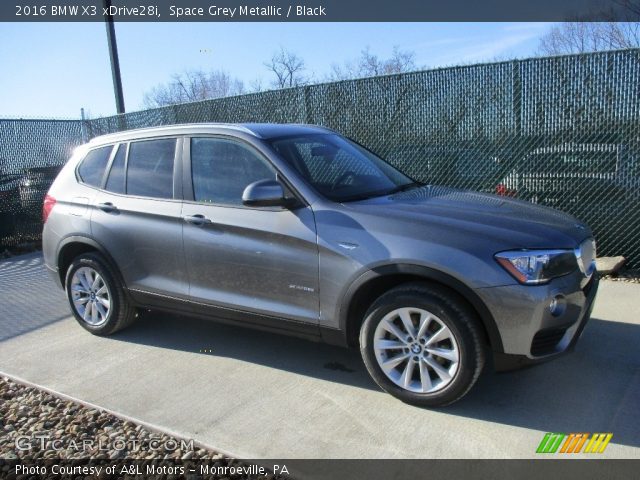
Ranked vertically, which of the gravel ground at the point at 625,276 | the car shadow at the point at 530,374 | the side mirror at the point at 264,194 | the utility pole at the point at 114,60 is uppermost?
the utility pole at the point at 114,60

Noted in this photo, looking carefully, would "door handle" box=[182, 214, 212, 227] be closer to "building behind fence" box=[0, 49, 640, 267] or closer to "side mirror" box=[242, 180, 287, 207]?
"side mirror" box=[242, 180, 287, 207]

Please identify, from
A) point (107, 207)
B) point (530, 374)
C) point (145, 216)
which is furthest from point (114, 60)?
point (530, 374)

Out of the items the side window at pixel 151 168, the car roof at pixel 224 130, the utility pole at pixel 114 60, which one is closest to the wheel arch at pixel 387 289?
the car roof at pixel 224 130

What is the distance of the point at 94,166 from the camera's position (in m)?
4.87

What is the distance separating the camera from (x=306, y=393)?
12.0ft

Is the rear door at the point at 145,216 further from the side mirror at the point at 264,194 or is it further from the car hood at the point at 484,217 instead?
the car hood at the point at 484,217

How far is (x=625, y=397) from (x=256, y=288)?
247cm

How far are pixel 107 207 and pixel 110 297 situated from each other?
0.78 meters

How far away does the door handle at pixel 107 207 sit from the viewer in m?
4.53

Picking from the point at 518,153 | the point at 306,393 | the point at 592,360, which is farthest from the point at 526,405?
the point at 518,153

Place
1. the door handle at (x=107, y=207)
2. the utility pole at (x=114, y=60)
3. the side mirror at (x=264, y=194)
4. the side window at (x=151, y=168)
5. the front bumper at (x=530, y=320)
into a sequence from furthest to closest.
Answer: the utility pole at (x=114, y=60), the door handle at (x=107, y=207), the side window at (x=151, y=168), the side mirror at (x=264, y=194), the front bumper at (x=530, y=320)

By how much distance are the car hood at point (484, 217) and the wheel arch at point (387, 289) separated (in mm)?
265

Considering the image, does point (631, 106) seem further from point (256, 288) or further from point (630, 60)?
point (256, 288)

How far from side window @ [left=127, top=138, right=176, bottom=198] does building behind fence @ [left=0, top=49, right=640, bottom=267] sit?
3681 millimetres
